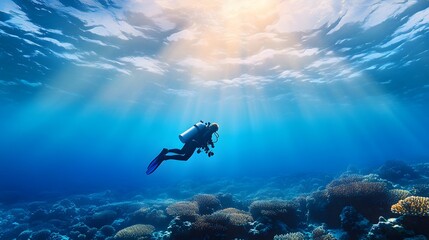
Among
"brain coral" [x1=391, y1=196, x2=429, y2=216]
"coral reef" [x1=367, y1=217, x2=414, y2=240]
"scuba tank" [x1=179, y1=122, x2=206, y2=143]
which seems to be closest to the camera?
"coral reef" [x1=367, y1=217, x2=414, y2=240]

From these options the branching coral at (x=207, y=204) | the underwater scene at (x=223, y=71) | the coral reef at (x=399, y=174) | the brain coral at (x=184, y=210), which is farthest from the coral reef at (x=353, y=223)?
the coral reef at (x=399, y=174)

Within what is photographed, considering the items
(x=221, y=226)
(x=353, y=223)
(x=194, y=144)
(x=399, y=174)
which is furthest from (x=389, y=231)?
(x=399, y=174)

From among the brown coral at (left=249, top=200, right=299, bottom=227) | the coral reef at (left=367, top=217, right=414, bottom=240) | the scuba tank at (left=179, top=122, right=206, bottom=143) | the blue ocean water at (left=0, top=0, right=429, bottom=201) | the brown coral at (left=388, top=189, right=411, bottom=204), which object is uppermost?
the blue ocean water at (left=0, top=0, right=429, bottom=201)

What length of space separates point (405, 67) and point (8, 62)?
1496 inches

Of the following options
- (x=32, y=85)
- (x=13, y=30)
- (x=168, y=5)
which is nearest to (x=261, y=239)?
(x=168, y=5)

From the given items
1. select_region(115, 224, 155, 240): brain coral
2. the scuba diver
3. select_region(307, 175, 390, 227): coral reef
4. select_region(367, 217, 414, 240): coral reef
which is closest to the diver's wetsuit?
the scuba diver

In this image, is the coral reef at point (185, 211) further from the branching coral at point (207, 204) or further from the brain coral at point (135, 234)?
the brain coral at point (135, 234)

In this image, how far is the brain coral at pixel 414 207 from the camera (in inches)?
229

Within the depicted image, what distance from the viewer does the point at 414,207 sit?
19.5 feet

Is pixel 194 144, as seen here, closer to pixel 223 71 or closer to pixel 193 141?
pixel 193 141

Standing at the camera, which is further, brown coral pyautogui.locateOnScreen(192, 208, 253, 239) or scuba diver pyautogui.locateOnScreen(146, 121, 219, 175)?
scuba diver pyautogui.locateOnScreen(146, 121, 219, 175)

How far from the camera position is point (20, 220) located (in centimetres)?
2041

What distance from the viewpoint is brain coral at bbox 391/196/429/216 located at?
5.83m

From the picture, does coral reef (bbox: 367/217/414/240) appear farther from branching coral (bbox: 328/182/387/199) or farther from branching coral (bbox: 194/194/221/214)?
branching coral (bbox: 194/194/221/214)
